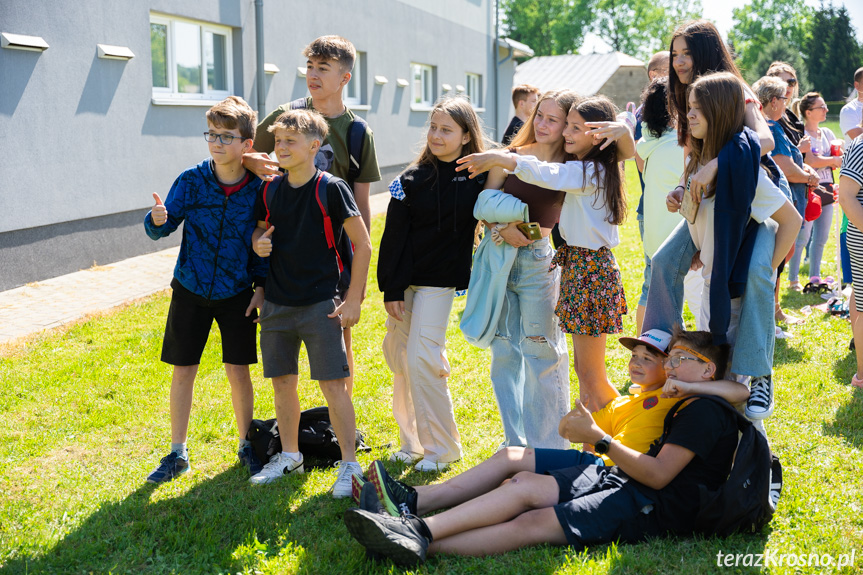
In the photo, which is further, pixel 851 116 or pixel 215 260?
pixel 851 116

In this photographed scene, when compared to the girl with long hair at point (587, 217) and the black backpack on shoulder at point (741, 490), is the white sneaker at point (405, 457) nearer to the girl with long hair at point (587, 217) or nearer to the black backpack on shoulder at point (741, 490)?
the girl with long hair at point (587, 217)

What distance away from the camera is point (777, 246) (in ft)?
11.1

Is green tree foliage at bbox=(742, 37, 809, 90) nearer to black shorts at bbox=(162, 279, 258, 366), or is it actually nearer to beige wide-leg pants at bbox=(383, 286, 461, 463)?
beige wide-leg pants at bbox=(383, 286, 461, 463)

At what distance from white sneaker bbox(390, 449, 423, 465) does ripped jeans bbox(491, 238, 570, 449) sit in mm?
542

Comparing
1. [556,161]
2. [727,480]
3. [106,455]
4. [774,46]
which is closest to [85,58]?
[106,455]

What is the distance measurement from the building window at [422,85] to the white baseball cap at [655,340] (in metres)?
16.2

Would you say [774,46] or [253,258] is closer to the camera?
[253,258]

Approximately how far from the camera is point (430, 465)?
4.28 m

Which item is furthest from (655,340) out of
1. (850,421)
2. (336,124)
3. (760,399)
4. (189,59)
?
(189,59)

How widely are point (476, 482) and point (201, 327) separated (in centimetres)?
170

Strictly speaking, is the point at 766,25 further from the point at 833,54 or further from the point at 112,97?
the point at 112,97

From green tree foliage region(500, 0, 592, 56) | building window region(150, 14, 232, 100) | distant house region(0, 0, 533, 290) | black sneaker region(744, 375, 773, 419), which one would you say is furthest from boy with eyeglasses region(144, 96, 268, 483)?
green tree foliage region(500, 0, 592, 56)

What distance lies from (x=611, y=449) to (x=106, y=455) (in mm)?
2898

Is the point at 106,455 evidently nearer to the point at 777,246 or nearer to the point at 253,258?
the point at 253,258
